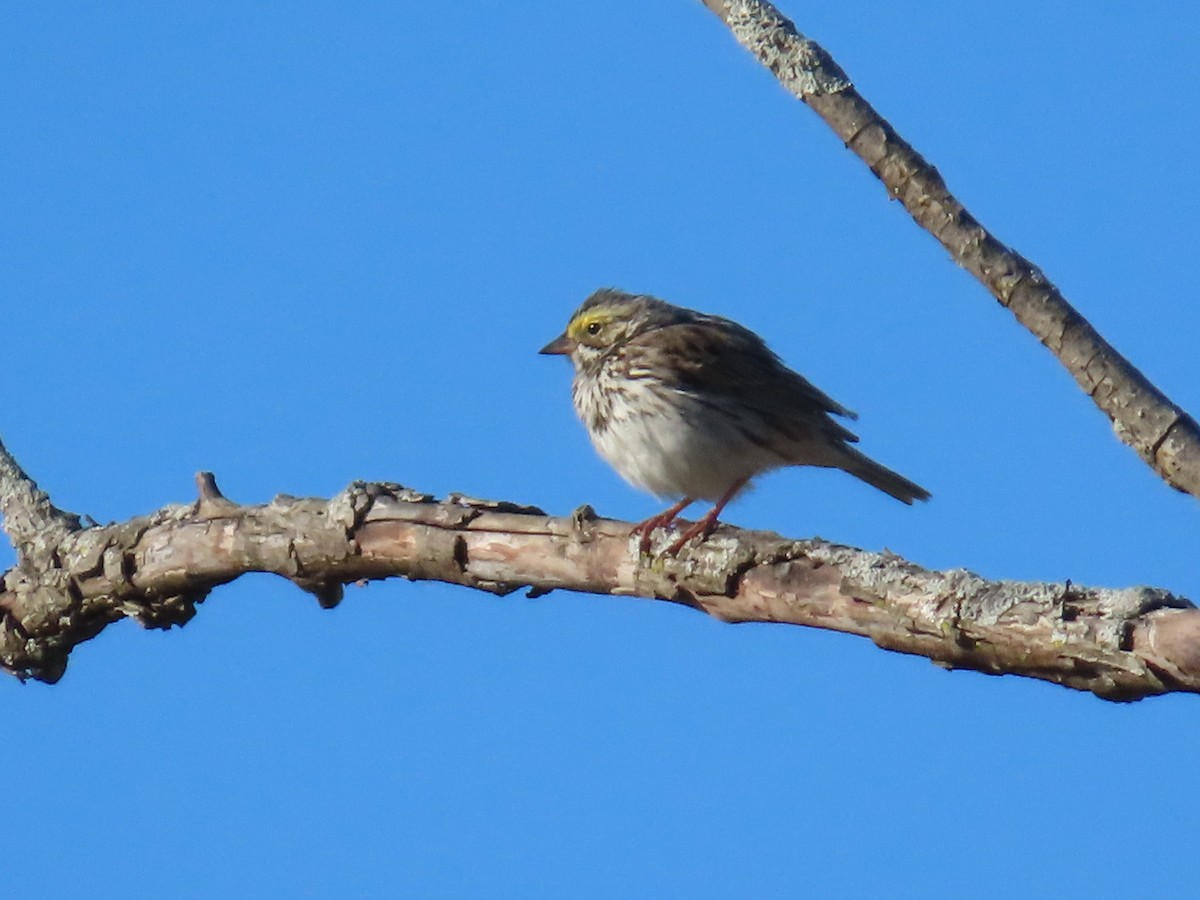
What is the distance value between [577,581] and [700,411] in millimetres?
2456

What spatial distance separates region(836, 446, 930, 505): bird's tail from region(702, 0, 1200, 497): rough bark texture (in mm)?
3541

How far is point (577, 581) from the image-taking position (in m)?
6.13

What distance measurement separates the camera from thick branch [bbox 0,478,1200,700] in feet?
14.0

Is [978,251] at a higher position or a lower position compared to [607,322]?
lower

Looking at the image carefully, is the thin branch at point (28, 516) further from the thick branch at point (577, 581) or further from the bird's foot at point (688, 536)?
the bird's foot at point (688, 536)

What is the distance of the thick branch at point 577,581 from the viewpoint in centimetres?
427

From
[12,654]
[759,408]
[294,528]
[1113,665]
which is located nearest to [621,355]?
[759,408]

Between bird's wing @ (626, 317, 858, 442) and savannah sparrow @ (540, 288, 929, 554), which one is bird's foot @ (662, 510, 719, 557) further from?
bird's wing @ (626, 317, 858, 442)

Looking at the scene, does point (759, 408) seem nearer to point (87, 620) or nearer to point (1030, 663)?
point (87, 620)

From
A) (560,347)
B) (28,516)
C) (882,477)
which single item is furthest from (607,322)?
(28,516)

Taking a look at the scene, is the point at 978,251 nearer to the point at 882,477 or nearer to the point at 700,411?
the point at 700,411

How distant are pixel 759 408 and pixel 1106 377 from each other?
3.76m

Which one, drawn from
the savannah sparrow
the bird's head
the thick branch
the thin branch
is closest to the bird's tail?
the savannah sparrow

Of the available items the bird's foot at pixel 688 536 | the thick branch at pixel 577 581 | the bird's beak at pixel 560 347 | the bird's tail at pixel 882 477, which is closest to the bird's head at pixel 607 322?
the bird's beak at pixel 560 347
